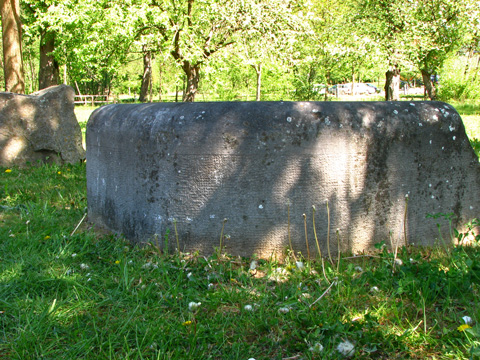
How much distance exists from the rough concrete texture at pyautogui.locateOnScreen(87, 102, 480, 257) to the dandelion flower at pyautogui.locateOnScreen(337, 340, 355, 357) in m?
1.08

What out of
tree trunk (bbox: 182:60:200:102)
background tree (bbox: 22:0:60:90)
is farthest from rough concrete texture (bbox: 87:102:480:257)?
background tree (bbox: 22:0:60:90)

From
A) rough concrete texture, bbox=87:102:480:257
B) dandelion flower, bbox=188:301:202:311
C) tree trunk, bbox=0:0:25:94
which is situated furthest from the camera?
tree trunk, bbox=0:0:25:94

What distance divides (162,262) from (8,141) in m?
4.73

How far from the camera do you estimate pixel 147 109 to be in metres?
3.22

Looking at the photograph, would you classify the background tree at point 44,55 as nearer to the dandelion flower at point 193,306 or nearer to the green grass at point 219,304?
the green grass at point 219,304

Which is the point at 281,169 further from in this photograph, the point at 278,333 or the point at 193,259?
the point at 278,333

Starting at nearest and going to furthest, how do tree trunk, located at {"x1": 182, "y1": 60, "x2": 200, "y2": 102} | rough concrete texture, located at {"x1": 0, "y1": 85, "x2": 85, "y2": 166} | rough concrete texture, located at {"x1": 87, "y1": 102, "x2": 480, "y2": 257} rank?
1. rough concrete texture, located at {"x1": 87, "y1": 102, "x2": 480, "y2": 257}
2. rough concrete texture, located at {"x1": 0, "y1": 85, "x2": 85, "y2": 166}
3. tree trunk, located at {"x1": 182, "y1": 60, "x2": 200, "y2": 102}

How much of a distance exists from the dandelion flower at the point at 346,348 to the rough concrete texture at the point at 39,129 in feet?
18.7

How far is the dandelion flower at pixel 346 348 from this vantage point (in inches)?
77.3

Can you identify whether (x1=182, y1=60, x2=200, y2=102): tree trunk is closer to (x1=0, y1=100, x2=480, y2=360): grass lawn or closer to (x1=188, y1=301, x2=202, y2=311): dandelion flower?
(x1=0, y1=100, x2=480, y2=360): grass lawn

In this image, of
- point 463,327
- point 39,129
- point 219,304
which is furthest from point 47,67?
point 463,327

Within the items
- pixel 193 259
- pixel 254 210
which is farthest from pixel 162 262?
pixel 254 210

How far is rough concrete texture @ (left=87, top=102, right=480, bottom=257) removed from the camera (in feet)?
9.68

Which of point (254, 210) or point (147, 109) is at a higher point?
point (147, 109)
